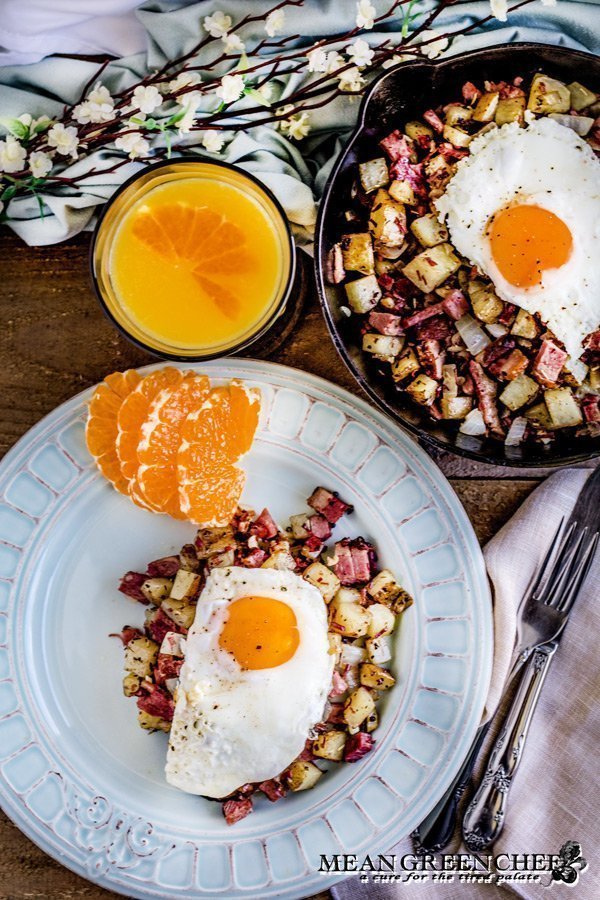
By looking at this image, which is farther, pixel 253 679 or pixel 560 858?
pixel 560 858

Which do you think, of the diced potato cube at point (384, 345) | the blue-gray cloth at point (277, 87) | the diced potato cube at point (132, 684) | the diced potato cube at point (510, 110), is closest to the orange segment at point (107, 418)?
the blue-gray cloth at point (277, 87)

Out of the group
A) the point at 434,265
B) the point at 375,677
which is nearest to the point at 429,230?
the point at 434,265

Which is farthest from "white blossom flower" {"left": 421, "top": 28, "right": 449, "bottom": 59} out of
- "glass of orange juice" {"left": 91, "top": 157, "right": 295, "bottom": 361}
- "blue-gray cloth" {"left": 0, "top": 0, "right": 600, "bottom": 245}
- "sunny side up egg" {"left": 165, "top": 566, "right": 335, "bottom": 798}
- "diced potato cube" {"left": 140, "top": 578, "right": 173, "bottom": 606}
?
"diced potato cube" {"left": 140, "top": 578, "right": 173, "bottom": 606}

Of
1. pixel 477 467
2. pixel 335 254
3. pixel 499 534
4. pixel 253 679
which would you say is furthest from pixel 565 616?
pixel 335 254

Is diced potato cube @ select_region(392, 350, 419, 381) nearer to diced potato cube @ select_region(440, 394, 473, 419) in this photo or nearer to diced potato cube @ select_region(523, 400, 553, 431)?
diced potato cube @ select_region(440, 394, 473, 419)

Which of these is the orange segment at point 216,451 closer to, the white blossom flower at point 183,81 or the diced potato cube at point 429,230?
the diced potato cube at point 429,230

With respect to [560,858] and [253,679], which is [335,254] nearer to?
[253,679]

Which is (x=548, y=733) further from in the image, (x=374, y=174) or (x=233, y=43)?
(x=233, y=43)
